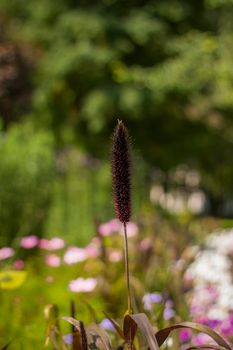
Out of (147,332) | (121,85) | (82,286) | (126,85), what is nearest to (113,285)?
(82,286)

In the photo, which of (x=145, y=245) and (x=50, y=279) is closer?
(x=50, y=279)

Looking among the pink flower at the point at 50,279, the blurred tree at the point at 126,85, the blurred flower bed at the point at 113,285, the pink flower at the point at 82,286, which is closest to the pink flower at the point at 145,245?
the blurred flower bed at the point at 113,285

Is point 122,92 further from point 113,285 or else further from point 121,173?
point 121,173

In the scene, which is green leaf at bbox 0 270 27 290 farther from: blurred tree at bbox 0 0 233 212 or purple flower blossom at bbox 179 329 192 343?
blurred tree at bbox 0 0 233 212

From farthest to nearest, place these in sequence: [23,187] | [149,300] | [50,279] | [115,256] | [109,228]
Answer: [109,228], [23,187], [115,256], [50,279], [149,300]

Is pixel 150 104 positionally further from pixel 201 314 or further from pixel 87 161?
pixel 201 314

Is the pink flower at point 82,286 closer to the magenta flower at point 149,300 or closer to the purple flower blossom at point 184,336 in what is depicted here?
the magenta flower at point 149,300

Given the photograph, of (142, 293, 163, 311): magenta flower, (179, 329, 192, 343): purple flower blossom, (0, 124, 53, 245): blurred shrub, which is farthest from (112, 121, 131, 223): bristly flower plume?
(0, 124, 53, 245): blurred shrub
